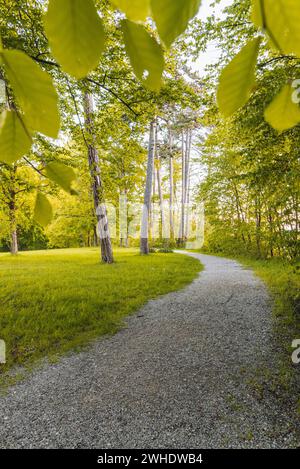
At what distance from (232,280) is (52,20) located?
7252 mm

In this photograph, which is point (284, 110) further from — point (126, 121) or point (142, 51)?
point (126, 121)

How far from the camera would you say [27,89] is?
0.91 feet

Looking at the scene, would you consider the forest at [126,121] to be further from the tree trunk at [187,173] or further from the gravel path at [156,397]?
the tree trunk at [187,173]

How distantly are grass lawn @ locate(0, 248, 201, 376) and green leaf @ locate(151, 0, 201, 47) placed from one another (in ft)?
11.7

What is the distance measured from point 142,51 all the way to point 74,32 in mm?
90

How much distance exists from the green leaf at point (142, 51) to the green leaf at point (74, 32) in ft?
0.18

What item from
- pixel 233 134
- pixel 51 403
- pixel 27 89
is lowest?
pixel 51 403

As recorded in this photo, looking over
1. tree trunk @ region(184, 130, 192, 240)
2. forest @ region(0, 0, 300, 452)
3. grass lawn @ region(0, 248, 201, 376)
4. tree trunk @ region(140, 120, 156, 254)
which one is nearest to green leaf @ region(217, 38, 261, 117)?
forest @ region(0, 0, 300, 452)

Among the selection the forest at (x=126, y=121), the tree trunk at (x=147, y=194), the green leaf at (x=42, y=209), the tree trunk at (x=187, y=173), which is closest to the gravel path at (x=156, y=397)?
the forest at (x=126, y=121)

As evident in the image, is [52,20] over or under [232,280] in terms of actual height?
over

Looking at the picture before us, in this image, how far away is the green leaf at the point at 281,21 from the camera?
0.78 feet

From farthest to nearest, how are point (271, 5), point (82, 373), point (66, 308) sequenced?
point (66, 308), point (82, 373), point (271, 5)

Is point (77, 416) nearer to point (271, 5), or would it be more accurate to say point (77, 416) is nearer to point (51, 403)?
point (51, 403)

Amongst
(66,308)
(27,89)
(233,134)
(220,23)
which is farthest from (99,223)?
(27,89)
